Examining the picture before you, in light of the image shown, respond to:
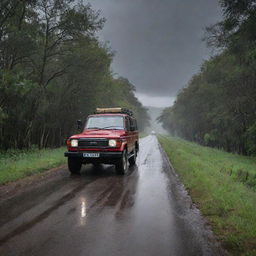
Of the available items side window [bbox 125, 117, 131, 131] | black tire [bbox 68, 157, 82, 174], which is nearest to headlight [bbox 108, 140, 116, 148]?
black tire [bbox 68, 157, 82, 174]

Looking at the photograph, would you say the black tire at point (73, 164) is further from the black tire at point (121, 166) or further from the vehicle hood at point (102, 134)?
the black tire at point (121, 166)

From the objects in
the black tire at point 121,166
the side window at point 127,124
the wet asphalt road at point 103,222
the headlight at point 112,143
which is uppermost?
the side window at point 127,124

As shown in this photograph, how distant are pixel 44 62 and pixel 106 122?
9.41 meters

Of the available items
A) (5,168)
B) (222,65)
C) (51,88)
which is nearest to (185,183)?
(5,168)

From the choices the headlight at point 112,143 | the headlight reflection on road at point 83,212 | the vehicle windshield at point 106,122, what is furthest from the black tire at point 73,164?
the headlight reflection on road at point 83,212

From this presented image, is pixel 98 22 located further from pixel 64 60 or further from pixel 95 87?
pixel 95 87

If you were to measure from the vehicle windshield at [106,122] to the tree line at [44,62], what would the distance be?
132 inches

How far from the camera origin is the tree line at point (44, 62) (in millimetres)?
13969

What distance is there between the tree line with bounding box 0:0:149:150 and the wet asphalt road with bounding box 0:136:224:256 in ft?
21.6

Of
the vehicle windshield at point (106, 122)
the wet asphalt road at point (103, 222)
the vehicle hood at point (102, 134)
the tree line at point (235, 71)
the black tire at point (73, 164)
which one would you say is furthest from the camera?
the tree line at point (235, 71)

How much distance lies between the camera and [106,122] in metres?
10.7

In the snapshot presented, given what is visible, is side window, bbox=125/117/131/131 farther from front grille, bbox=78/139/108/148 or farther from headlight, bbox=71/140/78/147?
headlight, bbox=71/140/78/147

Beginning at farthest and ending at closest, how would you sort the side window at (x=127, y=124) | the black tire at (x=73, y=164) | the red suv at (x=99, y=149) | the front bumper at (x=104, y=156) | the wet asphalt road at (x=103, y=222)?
the side window at (x=127, y=124)
the black tire at (x=73, y=164)
the red suv at (x=99, y=149)
the front bumper at (x=104, y=156)
the wet asphalt road at (x=103, y=222)

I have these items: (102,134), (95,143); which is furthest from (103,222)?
(102,134)
